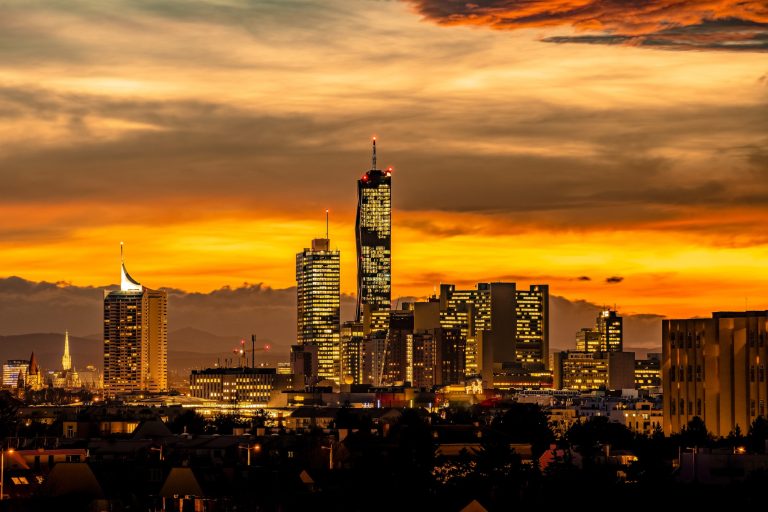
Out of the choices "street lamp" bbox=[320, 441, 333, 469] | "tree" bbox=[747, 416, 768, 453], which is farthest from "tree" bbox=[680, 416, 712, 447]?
"street lamp" bbox=[320, 441, 333, 469]

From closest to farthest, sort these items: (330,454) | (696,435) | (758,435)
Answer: (330,454) → (758,435) → (696,435)

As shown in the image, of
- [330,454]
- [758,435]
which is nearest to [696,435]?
[758,435]

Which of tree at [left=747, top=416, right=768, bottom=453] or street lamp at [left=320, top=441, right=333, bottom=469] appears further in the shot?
street lamp at [left=320, top=441, right=333, bottom=469]

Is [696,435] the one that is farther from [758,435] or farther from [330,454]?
[330,454]

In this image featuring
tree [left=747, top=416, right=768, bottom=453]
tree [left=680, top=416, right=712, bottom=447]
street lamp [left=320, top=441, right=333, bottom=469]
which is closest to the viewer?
tree [left=747, top=416, right=768, bottom=453]

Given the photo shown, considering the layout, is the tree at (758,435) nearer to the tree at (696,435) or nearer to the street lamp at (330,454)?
the tree at (696,435)

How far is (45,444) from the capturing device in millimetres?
185750

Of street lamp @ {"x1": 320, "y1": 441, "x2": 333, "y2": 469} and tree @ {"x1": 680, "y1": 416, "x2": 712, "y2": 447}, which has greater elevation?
tree @ {"x1": 680, "y1": 416, "x2": 712, "y2": 447}

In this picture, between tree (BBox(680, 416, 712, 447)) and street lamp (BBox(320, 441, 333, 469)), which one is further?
tree (BBox(680, 416, 712, 447))

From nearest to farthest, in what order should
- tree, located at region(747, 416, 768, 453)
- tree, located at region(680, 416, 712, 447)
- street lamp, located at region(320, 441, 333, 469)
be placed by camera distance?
tree, located at region(747, 416, 768, 453) → street lamp, located at region(320, 441, 333, 469) → tree, located at region(680, 416, 712, 447)

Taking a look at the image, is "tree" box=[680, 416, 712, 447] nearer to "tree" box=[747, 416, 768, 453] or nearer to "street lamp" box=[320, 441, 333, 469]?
"tree" box=[747, 416, 768, 453]

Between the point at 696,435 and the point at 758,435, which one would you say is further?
the point at 696,435

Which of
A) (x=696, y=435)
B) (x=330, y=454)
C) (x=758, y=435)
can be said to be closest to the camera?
(x=330, y=454)

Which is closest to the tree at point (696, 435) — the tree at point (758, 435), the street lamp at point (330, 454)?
the tree at point (758, 435)
